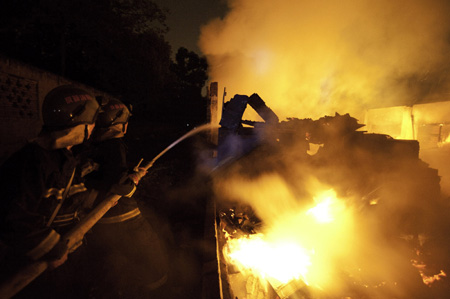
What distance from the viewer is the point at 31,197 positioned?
1930mm

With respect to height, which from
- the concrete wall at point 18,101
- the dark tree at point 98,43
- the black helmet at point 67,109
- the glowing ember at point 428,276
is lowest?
the glowing ember at point 428,276

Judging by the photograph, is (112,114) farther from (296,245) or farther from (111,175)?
(296,245)

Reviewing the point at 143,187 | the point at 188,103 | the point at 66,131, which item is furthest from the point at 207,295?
the point at 188,103

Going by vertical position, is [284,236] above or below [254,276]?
above

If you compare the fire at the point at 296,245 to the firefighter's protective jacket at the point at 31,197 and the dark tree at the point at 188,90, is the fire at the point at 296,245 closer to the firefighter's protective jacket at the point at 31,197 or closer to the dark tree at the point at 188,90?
the firefighter's protective jacket at the point at 31,197

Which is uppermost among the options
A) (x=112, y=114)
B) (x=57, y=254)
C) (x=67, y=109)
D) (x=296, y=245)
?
(x=112, y=114)

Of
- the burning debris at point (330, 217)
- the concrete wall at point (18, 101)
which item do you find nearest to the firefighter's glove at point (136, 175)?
the burning debris at point (330, 217)

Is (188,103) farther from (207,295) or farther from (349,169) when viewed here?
(207,295)

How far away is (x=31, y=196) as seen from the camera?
6.33 feet

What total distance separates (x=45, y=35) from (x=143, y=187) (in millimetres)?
15925

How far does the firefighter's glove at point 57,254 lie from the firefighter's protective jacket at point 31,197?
67 millimetres

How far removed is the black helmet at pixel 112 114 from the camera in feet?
10.4

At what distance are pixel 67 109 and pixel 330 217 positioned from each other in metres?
5.76

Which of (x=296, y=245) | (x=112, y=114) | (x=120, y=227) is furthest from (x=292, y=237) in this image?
(x=112, y=114)
